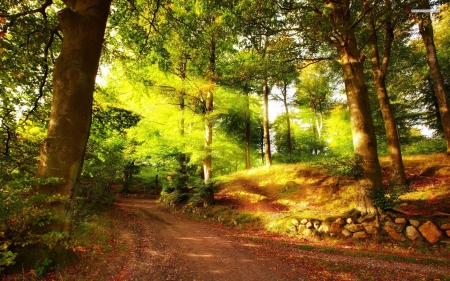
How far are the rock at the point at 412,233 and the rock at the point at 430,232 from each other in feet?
0.52

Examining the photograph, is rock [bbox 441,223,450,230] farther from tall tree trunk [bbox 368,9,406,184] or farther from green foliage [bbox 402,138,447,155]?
green foliage [bbox 402,138,447,155]

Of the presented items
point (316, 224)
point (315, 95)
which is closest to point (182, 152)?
point (316, 224)

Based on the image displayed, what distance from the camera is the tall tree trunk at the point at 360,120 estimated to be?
812 centimetres

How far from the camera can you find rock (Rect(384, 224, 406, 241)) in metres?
7.35

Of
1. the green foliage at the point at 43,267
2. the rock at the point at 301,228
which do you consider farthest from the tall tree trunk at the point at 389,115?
the green foliage at the point at 43,267

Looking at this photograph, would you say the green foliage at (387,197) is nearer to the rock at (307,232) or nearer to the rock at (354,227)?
the rock at (354,227)

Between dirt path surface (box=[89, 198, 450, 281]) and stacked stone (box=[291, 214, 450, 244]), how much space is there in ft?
5.83

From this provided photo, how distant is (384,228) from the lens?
7.66 m

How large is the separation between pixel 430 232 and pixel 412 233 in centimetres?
47

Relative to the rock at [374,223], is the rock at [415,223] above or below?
above

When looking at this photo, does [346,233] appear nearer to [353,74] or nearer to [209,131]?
[353,74]

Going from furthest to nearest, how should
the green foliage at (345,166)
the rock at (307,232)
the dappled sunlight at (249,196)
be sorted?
the dappled sunlight at (249,196) → the rock at (307,232) → the green foliage at (345,166)

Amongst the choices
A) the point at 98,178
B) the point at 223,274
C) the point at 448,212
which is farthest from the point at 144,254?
the point at 448,212

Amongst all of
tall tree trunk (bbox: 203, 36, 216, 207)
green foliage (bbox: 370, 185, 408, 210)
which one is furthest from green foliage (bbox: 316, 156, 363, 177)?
tall tree trunk (bbox: 203, 36, 216, 207)
